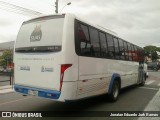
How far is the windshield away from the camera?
645cm

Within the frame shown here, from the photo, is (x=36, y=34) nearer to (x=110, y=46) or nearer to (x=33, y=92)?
(x=33, y=92)

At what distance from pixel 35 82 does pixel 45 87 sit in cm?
46

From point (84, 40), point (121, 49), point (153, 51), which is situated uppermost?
point (153, 51)

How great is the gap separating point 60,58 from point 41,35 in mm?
1135

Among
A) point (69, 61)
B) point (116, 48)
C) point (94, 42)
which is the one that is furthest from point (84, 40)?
point (116, 48)

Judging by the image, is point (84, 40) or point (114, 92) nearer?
point (84, 40)

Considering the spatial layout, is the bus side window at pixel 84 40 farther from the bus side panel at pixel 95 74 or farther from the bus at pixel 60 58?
the bus side panel at pixel 95 74

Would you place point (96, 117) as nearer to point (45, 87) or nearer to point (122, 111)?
point (122, 111)

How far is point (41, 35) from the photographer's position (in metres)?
6.77

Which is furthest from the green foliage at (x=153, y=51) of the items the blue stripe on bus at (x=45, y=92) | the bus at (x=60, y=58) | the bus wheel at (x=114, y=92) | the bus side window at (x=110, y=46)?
the blue stripe on bus at (x=45, y=92)

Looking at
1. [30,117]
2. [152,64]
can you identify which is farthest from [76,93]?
[152,64]

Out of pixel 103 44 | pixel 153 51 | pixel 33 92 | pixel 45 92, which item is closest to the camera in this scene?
pixel 45 92

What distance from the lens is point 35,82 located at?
667 centimetres

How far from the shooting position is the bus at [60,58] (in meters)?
6.18
